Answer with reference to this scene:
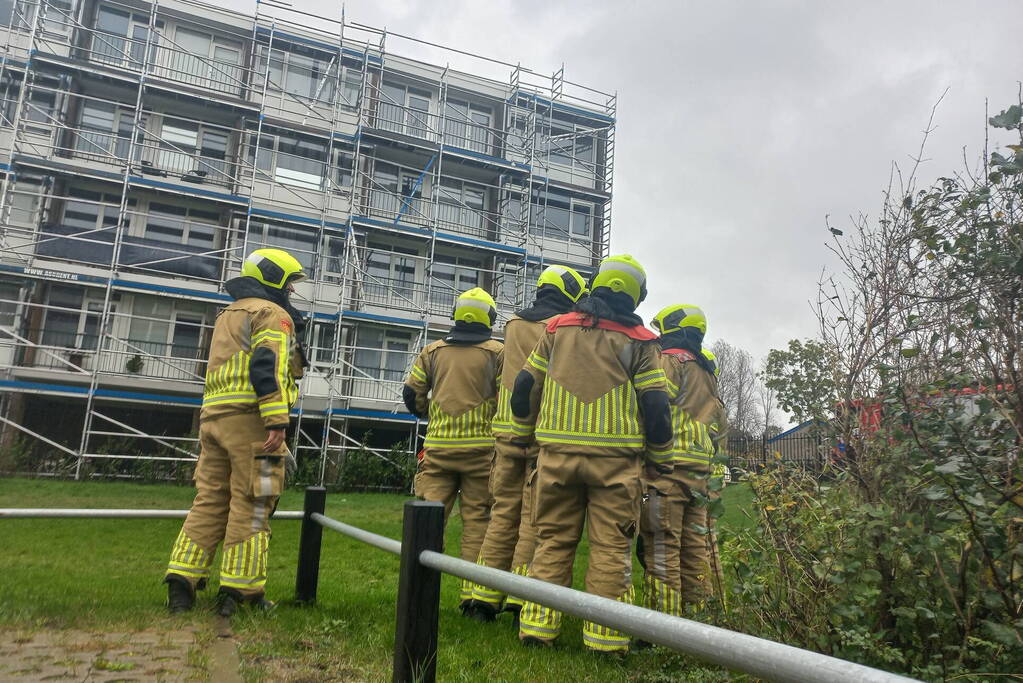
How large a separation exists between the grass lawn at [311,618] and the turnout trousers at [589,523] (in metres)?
0.19

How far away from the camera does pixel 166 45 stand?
21.0m

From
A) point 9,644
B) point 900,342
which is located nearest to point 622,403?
point 900,342

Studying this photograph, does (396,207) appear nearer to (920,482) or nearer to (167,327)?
(167,327)

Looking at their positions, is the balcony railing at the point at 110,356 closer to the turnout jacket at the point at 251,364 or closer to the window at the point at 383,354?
the window at the point at 383,354

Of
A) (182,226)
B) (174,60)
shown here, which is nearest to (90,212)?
(182,226)

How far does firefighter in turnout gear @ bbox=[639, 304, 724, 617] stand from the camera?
4156 millimetres

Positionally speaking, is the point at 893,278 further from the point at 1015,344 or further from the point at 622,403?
the point at 622,403

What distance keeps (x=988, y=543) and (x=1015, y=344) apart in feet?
2.26

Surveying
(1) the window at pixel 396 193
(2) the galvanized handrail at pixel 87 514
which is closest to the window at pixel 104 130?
(1) the window at pixel 396 193

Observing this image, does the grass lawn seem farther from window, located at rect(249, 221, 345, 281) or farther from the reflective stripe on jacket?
window, located at rect(249, 221, 345, 281)

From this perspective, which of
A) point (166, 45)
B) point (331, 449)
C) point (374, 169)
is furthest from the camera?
point (374, 169)

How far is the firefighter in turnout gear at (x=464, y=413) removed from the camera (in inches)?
196

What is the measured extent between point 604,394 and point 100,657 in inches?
98.9

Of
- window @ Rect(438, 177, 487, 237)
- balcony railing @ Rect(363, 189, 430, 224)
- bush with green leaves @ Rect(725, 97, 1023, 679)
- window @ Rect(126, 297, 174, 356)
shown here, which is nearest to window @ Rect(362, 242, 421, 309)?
balcony railing @ Rect(363, 189, 430, 224)
